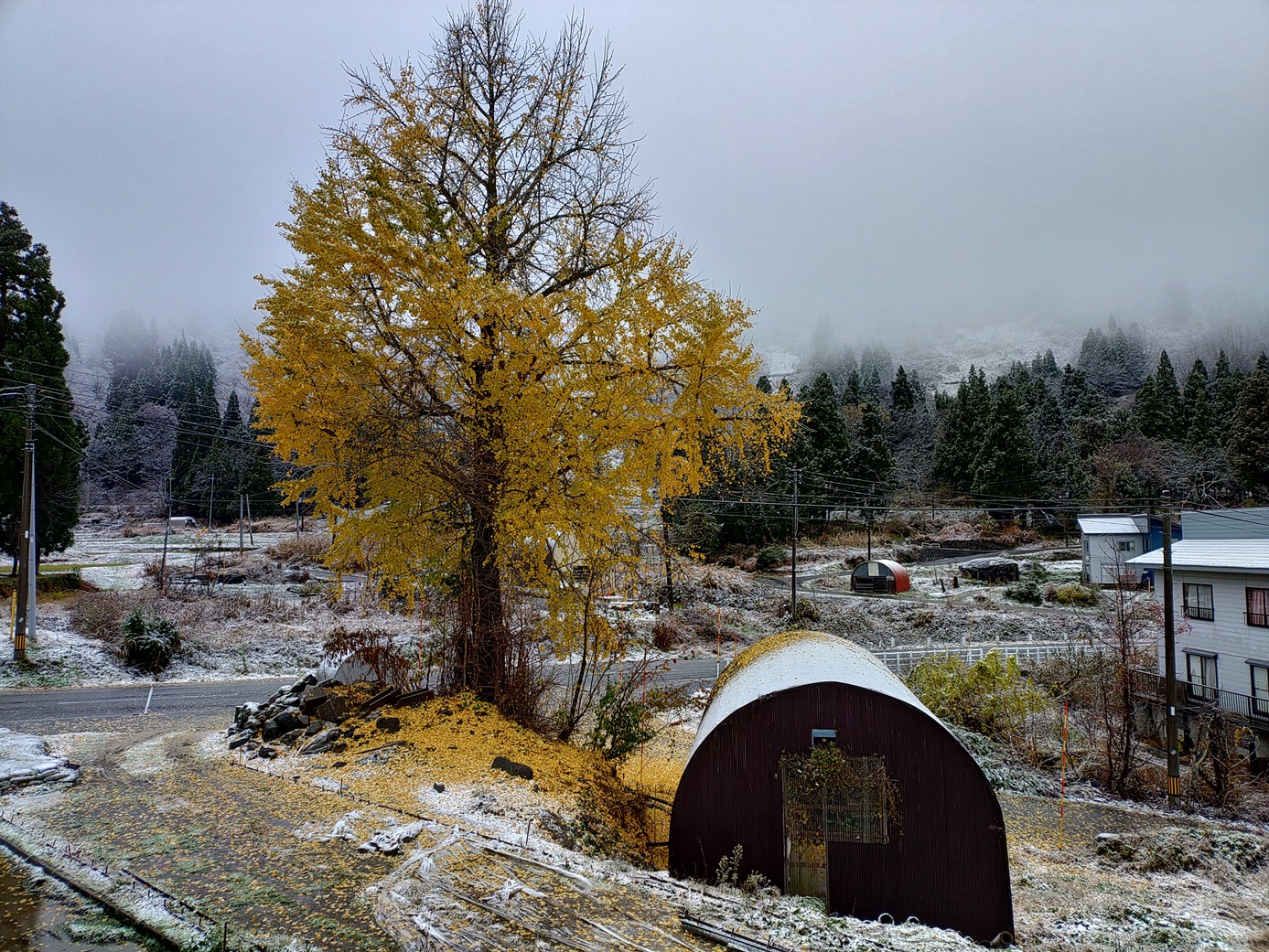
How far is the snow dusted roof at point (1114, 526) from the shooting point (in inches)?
1435

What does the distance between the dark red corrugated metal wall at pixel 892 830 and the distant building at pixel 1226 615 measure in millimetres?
18010

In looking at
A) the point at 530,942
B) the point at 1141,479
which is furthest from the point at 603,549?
the point at 1141,479

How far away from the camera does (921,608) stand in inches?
1237

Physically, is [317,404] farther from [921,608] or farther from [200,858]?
[921,608]

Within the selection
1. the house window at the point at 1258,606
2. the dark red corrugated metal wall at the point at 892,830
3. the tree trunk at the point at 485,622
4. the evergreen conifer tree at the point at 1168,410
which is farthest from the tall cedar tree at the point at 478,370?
the evergreen conifer tree at the point at 1168,410

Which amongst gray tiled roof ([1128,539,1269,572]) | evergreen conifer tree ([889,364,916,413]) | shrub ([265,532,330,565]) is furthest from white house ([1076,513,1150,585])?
shrub ([265,532,330,565])

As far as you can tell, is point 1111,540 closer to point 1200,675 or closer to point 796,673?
point 1200,675

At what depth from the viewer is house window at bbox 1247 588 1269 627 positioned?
19578mm

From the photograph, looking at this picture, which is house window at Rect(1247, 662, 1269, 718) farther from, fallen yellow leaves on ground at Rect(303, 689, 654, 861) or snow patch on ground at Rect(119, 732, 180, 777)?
snow patch on ground at Rect(119, 732, 180, 777)

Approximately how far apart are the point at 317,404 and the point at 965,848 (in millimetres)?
10922

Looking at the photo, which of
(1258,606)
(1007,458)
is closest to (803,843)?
(1258,606)

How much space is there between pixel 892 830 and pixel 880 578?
29748mm

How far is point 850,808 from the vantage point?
7902 mm

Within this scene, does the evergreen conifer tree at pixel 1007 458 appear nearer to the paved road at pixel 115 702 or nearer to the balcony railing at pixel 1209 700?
the balcony railing at pixel 1209 700
